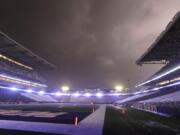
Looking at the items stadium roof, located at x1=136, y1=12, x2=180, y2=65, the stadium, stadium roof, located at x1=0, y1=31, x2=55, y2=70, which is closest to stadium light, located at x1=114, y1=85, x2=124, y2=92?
the stadium

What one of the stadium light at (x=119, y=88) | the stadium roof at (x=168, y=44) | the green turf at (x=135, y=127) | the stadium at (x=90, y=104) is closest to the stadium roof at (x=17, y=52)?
the stadium at (x=90, y=104)

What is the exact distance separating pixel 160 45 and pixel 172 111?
53.4ft

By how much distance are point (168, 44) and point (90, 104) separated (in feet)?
90.6

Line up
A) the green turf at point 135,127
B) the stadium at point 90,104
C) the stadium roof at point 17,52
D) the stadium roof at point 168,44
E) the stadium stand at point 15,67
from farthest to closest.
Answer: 1. the stadium stand at point 15,67
2. the stadium roof at point 17,52
3. the stadium roof at point 168,44
4. the stadium at point 90,104
5. the green turf at point 135,127

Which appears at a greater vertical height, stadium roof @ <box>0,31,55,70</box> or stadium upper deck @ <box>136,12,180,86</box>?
stadium roof @ <box>0,31,55,70</box>

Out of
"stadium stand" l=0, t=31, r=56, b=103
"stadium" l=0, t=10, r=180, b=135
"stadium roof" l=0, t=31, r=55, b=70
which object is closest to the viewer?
"stadium" l=0, t=10, r=180, b=135

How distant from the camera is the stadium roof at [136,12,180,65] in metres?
22.3

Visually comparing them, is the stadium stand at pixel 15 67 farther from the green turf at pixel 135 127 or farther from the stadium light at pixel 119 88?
the stadium light at pixel 119 88

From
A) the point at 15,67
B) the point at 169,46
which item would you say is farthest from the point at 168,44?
the point at 15,67

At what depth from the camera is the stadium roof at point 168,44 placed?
22256 mm

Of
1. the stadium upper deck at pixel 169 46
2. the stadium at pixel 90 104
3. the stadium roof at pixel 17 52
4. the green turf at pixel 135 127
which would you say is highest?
the stadium roof at pixel 17 52

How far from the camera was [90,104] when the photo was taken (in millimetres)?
47469

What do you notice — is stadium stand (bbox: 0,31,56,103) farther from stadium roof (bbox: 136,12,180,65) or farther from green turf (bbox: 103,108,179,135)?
green turf (bbox: 103,108,179,135)

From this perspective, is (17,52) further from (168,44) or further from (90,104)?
(168,44)
